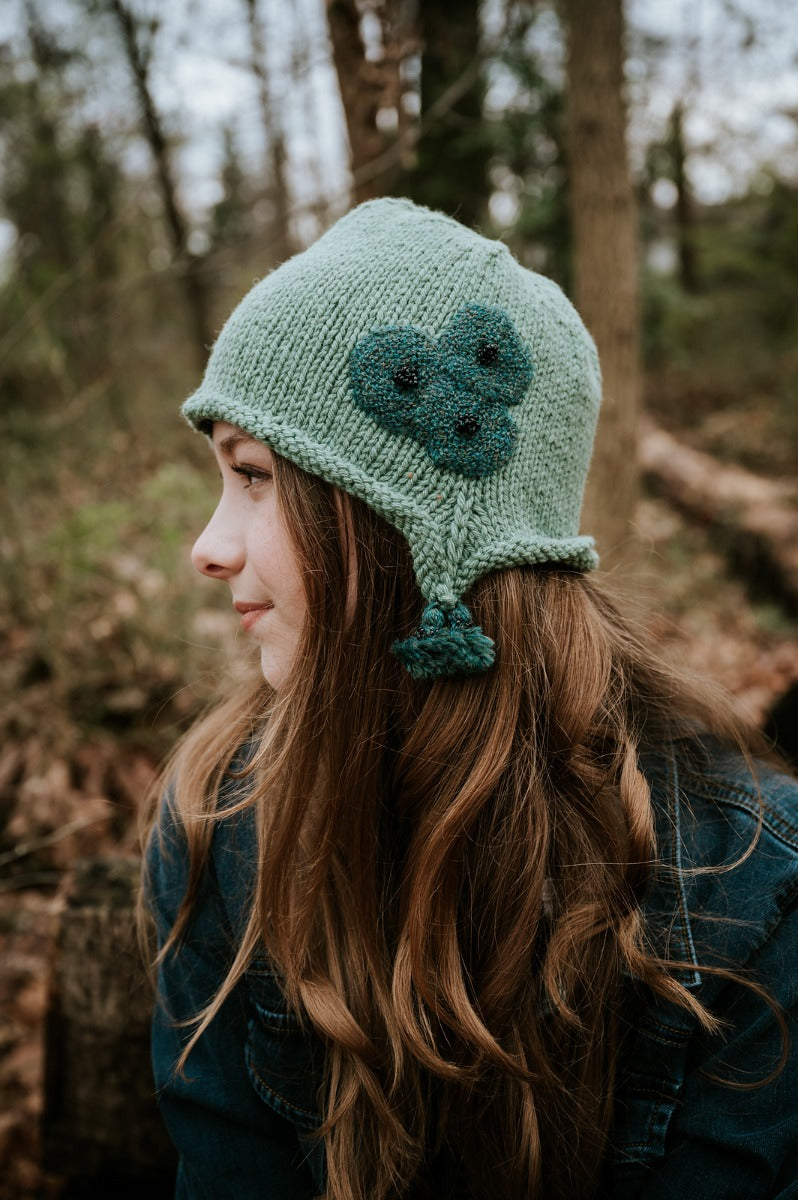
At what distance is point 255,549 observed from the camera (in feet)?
4.76

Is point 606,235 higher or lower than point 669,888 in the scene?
higher

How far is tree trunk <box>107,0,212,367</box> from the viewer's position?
19.7 feet

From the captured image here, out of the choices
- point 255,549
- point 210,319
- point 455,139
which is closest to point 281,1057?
point 255,549

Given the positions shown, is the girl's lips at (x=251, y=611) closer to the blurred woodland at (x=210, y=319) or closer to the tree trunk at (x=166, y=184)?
the blurred woodland at (x=210, y=319)

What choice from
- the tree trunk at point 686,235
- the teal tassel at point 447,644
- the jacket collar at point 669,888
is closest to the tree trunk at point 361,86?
the teal tassel at point 447,644

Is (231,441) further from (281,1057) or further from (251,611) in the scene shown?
(281,1057)

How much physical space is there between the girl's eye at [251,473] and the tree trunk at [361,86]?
1.66 metres

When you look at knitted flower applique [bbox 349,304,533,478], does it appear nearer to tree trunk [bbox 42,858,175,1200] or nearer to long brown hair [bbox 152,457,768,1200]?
long brown hair [bbox 152,457,768,1200]

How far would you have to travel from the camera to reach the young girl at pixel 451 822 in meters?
1.38

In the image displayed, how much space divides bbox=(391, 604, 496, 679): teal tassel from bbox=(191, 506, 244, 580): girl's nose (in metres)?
0.36

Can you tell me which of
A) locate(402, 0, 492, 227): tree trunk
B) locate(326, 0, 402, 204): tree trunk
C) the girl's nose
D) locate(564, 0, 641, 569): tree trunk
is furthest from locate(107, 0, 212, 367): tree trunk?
the girl's nose

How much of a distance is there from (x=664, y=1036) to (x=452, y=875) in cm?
51

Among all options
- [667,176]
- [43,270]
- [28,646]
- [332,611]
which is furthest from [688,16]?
[332,611]

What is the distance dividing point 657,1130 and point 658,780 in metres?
0.66
